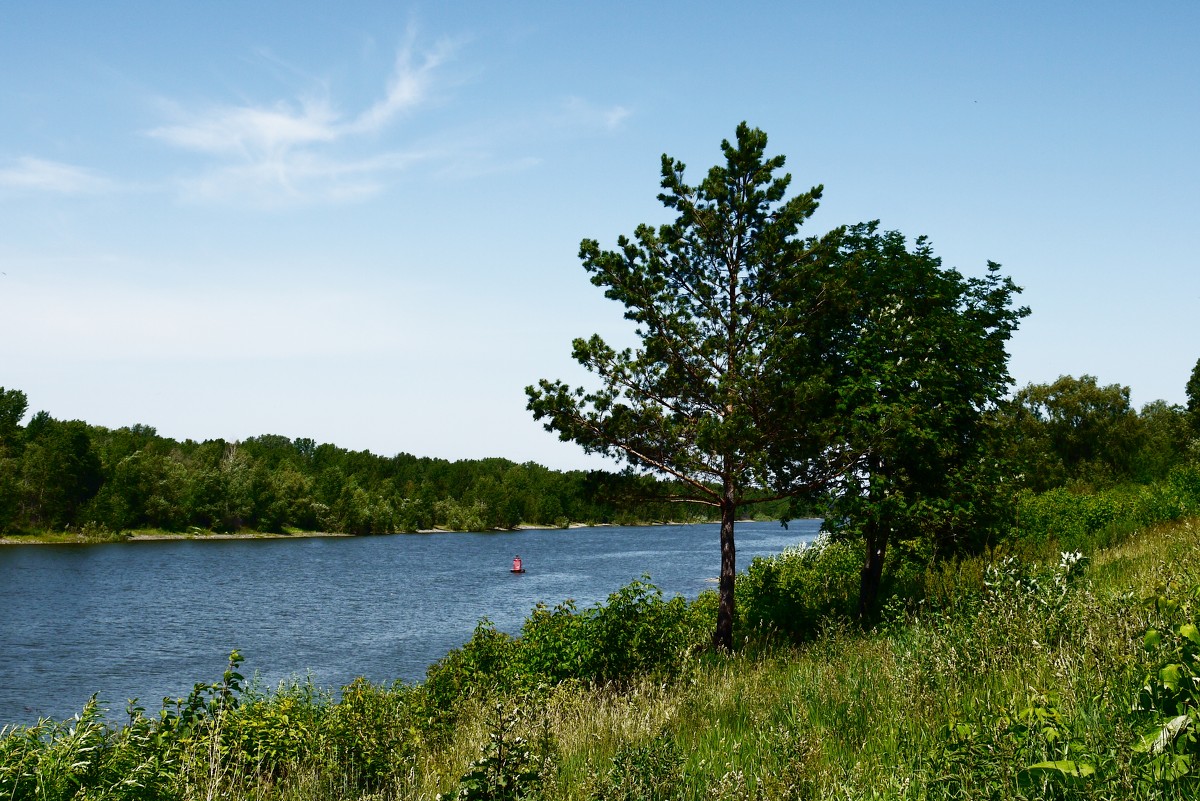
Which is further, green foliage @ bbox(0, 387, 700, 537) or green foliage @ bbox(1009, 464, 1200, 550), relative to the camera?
green foliage @ bbox(0, 387, 700, 537)

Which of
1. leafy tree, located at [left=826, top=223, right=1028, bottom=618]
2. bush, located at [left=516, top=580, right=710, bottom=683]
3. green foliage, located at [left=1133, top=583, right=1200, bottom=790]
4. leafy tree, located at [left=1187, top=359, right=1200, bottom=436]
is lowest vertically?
bush, located at [left=516, top=580, right=710, bottom=683]

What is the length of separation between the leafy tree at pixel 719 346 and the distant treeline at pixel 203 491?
52.0 m

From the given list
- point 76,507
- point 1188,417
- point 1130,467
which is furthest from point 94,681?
point 76,507

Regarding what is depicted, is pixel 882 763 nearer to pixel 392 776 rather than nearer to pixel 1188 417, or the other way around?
pixel 392 776

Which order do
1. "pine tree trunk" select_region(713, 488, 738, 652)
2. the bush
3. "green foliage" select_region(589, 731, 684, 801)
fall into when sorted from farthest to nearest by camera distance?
"pine tree trunk" select_region(713, 488, 738, 652), the bush, "green foliage" select_region(589, 731, 684, 801)

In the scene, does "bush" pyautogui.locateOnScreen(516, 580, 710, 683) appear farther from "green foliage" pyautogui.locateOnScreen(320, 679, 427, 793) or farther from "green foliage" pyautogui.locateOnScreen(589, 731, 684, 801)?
"green foliage" pyautogui.locateOnScreen(589, 731, 684, 801)

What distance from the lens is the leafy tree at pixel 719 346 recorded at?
54.9ft

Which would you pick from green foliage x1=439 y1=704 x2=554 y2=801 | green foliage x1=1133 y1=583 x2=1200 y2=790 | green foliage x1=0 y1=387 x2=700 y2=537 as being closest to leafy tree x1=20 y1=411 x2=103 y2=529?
green foliage x1=0 y1=387 x2=700 y2=537

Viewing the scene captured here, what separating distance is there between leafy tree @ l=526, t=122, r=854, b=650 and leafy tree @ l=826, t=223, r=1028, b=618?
1.03 meters

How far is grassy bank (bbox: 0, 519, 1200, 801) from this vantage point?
4207 millimetres

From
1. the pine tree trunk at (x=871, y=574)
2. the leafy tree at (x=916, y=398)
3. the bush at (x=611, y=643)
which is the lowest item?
the bush at (x=611, y=643)

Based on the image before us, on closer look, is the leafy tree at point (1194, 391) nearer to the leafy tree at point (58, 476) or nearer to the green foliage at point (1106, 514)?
the green foliage at point (1106, 514)

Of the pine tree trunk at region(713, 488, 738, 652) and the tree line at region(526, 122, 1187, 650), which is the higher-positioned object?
the tree line at region(526, 122, 1187, 650)

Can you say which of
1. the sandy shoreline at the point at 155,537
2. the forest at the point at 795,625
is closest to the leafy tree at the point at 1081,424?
the forest at the point at 795,625
